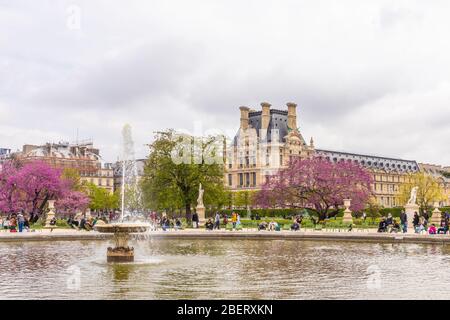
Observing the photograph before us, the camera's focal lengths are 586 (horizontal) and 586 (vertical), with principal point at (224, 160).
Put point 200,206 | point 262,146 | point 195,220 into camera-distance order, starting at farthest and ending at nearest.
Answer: point 262,146 < point 200,206 < point 195,220

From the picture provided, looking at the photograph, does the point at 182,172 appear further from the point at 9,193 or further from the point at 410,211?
the point at 410,211

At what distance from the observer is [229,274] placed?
16266mm

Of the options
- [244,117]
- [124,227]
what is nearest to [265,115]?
[244,117]

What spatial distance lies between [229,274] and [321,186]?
133 feet

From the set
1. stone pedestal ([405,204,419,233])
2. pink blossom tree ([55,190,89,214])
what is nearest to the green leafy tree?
pink blossom tree ([55,190,89,214])

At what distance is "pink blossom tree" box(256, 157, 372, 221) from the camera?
2181 inches

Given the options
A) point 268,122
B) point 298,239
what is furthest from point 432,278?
point 268,122

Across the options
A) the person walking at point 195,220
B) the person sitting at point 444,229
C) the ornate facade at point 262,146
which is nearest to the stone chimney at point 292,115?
the ornate facade at point 262,146

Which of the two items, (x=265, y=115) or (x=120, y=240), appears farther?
(x=265, y=115)

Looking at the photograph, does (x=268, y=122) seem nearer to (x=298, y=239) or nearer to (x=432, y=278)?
(x=298, y=239)

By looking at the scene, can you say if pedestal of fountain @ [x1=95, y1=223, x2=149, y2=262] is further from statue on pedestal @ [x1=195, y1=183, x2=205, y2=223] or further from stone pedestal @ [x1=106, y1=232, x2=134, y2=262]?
statue on pedestal @ [x1=195, y1=183, x2=205, y2=223]

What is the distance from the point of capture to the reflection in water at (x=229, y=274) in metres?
12.9

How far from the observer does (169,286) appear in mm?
13953
